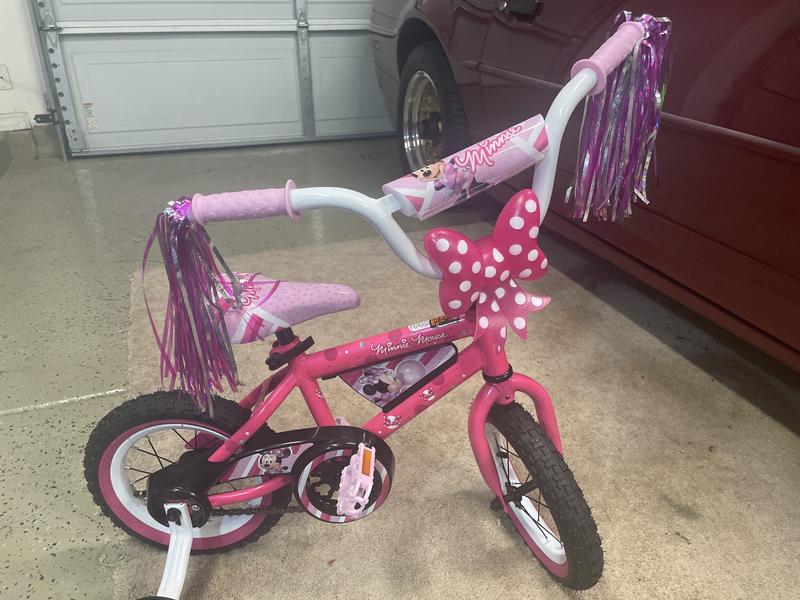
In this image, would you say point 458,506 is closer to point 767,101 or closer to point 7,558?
point 7,558

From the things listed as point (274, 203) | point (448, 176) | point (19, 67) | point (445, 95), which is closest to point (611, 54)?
point (448, 176)

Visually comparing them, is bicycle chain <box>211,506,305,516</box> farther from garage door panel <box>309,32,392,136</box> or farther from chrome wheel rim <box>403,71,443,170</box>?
garage door panel <box>309,32,392,136</box>

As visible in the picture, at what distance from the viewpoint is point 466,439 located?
68.1 inches

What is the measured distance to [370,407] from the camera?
1848 millimetres

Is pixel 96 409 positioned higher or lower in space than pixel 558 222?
lower

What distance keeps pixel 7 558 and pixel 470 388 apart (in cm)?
133

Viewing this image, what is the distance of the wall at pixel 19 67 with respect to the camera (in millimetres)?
3666

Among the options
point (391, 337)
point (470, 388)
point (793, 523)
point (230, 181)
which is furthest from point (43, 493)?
point (230, 181)

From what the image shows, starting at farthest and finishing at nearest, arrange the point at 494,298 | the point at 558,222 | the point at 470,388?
the point at 558,222, the point at 470,388, the point at 494,298

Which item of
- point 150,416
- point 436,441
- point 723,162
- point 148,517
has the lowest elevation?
point 436,441

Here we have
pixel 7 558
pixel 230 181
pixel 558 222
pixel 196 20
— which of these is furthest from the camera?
pixel 196 20

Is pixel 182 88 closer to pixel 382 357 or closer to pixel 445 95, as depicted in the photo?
pixel 445 95

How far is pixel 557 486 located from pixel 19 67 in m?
4.27

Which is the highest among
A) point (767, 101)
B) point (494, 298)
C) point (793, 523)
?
point (767, 101)
